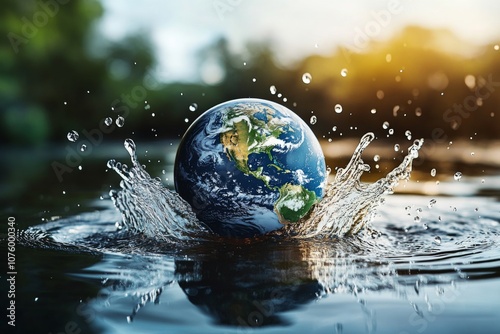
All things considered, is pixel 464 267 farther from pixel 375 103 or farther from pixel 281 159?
pixel 375 103

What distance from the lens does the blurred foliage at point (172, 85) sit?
44688 mm

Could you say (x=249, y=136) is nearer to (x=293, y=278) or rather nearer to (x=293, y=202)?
(x=293, y=202)

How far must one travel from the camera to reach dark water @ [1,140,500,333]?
4.33 m

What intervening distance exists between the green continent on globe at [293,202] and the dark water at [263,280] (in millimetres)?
278

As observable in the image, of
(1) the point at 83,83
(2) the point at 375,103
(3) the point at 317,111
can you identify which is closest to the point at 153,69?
(1) the point at 83,83

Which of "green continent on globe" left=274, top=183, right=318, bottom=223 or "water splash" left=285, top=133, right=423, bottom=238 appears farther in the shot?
"water splash" left=285, top=133, right=423, bottom=238

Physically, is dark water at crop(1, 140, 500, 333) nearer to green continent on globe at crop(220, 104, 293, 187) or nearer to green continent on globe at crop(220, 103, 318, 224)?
green continent on globe at crop(220, 103, 318, 224)

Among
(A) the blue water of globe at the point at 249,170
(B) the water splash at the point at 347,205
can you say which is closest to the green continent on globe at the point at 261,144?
(A) the blue water of globe at the point at 249,170

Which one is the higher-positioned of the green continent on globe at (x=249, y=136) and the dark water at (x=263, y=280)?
the green continent on globe at (x=249, y=136)

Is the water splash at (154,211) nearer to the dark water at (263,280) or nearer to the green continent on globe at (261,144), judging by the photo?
the dark water at (263,280)

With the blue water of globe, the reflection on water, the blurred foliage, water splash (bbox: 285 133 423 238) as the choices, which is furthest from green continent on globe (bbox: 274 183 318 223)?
the blurred foliage

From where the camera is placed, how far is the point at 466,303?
4.76 meters

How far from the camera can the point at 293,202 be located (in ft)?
22.3

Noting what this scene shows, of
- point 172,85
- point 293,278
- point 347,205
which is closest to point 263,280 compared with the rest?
point 293,278
